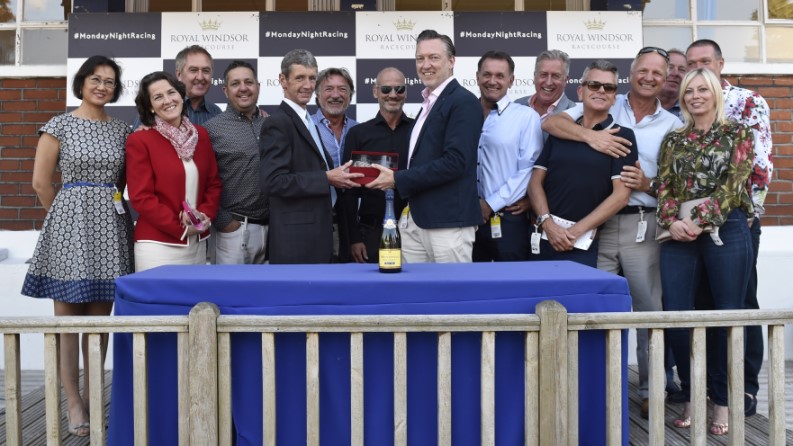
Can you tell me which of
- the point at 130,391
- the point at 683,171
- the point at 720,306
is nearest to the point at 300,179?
the point at 130,391

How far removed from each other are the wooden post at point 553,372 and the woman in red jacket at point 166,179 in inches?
72.1

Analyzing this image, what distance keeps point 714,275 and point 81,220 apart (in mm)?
2758

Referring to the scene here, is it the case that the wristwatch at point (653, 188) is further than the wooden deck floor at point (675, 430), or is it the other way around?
the wristwatch at point (653, 188)

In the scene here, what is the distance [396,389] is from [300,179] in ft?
4.59

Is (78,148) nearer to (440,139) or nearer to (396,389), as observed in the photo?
(440,139)

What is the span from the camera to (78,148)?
3.46 meters

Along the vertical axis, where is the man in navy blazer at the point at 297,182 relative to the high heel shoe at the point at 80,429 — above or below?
above

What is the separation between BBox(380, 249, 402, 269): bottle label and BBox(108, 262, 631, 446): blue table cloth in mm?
176

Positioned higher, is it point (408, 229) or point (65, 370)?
point (408, 229)

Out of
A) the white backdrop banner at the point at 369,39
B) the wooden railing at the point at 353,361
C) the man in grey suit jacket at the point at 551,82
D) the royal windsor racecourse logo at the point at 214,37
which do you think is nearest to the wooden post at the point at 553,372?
the wooden railing at the point at 353,361

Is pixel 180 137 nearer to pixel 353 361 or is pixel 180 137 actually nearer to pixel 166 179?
pixel 166 179

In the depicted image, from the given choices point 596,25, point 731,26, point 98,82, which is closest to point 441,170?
point 98,82

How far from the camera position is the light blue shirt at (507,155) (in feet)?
12.7

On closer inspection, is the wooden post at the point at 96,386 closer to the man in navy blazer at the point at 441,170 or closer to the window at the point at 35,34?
the man in navy blazer at the point at 441,170
